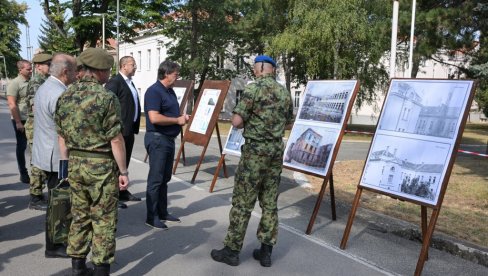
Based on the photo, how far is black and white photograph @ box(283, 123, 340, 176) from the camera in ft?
18.9

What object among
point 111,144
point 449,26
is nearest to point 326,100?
point 111,144

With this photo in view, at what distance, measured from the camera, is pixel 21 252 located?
15.1 feet

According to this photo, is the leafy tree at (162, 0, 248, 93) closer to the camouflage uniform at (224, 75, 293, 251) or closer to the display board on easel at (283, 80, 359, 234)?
the display board on easel at (283, 80, 359, 234)

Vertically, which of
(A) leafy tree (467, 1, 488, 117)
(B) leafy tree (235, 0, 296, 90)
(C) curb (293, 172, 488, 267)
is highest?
(B) leafy tree (235, 0, 296, 90)

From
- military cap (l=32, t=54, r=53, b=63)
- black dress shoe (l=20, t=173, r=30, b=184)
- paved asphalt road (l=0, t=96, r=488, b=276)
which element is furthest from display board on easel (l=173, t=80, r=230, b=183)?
military cap (l=32, t=54, r=53, b=63)

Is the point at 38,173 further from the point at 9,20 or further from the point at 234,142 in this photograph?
the point at 9,20

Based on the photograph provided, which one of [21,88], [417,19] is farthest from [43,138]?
[417,19]

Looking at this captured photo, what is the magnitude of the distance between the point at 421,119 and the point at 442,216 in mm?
3052

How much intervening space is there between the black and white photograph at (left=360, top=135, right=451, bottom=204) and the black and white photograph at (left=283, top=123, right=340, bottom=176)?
71 centimetres

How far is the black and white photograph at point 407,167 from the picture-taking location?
448 centimetres

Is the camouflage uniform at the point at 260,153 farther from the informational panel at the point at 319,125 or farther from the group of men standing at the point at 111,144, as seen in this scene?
the informational panel at the point at 319,125

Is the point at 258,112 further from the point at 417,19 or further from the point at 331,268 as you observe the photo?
the point at 417,19

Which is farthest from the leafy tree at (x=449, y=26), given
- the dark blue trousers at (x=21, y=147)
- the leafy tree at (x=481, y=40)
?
the dark blue trousers at (x=21, y=147)

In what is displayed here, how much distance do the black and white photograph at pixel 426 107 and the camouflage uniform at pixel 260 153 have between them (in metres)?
1.33
